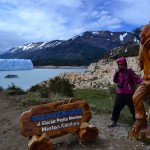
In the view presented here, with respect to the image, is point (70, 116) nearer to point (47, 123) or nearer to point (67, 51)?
point (47, 123)

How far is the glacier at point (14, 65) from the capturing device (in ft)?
170

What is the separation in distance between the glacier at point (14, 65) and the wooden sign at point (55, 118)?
44547 millimetres

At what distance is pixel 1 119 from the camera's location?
1054cm

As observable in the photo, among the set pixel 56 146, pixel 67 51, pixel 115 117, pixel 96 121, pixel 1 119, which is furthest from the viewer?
pixel 67 51

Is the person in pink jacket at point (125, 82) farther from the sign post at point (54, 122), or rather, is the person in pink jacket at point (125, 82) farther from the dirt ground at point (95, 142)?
the sign post at point (54, 122)

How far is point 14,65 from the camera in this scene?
52.8 m

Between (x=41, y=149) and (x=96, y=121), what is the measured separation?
2.47 m

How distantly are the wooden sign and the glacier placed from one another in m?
44.5

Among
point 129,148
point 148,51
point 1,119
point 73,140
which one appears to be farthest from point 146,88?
point 1,119

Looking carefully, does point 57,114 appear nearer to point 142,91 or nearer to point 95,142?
point 95,142

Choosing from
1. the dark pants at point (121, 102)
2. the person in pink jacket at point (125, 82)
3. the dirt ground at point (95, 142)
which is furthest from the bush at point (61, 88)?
the person in pink jacket at point (125, 82)

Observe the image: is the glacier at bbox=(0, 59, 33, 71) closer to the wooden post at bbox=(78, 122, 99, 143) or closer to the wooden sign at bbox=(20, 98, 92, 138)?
the wooden sign at bbox=(20, 98, 92, 138)

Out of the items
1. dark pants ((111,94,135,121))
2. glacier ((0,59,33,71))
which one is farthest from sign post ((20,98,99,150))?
glacier ((0,59,33,71))

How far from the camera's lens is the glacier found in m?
51.7
